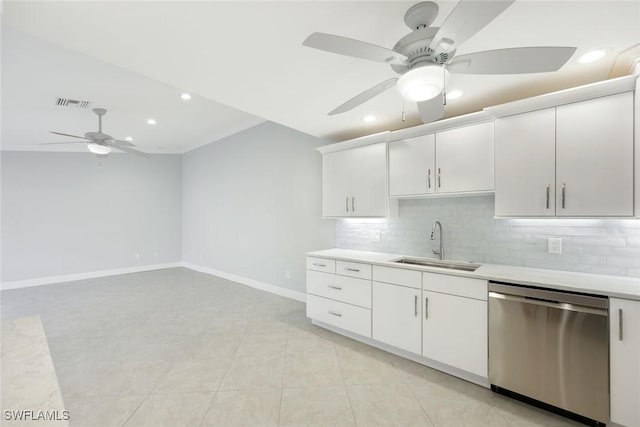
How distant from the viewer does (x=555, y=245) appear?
7.94ft

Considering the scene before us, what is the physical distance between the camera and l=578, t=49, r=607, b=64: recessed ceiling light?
1881 mm

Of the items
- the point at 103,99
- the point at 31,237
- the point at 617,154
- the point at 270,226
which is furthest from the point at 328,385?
the point at 31,237

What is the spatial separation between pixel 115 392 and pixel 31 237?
18.5 ft

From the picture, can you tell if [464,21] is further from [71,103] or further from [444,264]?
[71,103]

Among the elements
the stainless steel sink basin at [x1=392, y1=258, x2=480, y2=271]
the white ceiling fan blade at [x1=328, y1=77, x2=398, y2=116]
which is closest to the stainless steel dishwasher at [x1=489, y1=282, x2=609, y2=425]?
the stainless steel sink basin at [x1=392, y1=258, x2=480, y2=271]

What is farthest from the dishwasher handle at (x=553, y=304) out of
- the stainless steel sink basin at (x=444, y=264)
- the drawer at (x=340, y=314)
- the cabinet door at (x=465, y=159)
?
the drawer at (x=340, y=314)

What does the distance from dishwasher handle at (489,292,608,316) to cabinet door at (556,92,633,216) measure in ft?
2.29

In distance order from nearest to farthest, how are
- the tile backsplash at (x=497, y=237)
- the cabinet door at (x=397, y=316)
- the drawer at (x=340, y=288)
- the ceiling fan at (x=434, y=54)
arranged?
the ceiling fan at (x=434, y=54) < the tile backsplash at (x=497, y=237) < the cabinet door at (x=397, y=316) < the drawer at (x=340, y=288)

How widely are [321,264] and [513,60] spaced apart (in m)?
2.65

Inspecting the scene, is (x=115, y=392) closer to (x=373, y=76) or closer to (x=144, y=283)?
(x=373, y=76)

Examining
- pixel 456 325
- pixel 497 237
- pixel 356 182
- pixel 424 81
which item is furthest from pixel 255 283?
pixel 424 81

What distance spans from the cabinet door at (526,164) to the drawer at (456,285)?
0.68 meters

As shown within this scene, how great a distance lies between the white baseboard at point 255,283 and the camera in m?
4.59

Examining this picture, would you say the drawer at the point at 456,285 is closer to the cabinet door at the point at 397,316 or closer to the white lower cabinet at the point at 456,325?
the white lower cabinet at the point at 456,325
